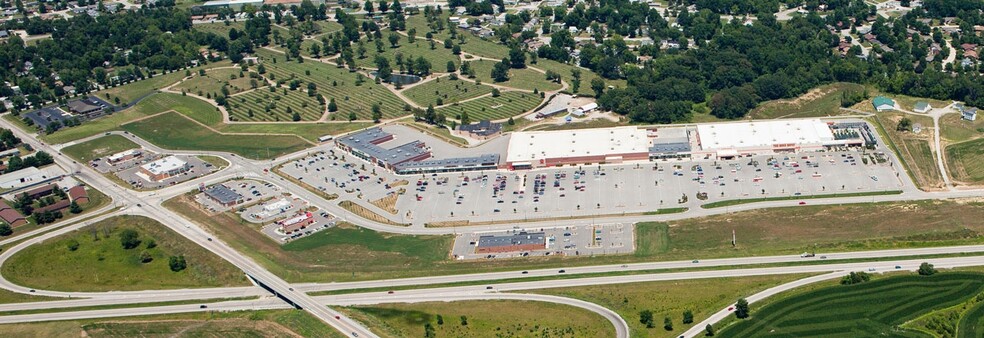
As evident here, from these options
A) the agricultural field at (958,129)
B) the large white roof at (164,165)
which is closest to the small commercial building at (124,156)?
the large white roof at (164,165)

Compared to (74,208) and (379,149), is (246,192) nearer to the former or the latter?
(379,149)

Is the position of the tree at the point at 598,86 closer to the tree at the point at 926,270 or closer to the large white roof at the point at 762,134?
the large white roof at the point at 762,134

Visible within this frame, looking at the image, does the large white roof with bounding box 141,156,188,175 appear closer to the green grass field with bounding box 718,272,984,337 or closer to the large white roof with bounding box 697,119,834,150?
the large white roof with bounding box 697,119,834,150

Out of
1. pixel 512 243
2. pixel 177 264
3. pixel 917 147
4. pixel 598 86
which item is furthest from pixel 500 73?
pixel 177 264

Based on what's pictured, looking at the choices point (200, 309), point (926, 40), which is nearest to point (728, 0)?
point (926, 40)

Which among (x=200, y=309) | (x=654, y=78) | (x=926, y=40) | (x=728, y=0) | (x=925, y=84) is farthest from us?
(x=728, y=0)

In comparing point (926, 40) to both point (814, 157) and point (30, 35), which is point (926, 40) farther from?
point (30, 35)

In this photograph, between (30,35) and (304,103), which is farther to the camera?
(30,35)
